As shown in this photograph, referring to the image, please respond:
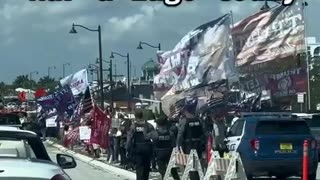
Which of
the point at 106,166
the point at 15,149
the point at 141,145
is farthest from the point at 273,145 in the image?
the point at 15,149

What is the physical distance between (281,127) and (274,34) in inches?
269

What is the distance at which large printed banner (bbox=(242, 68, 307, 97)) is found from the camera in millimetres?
25594

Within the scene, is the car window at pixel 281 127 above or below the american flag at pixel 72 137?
above

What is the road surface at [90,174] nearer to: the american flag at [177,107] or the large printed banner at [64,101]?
the american flag at [177,107]

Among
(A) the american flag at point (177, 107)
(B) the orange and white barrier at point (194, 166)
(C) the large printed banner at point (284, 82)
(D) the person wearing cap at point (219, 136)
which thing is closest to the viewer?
(B) the orange and white barrier at point (194, 166)

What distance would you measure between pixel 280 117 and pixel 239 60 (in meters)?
7.96

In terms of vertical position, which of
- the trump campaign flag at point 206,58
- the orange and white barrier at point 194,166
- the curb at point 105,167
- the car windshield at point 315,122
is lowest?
the curb at point 105,167

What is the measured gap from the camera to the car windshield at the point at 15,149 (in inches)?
363

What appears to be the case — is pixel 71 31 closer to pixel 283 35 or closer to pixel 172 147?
pixel 283 35

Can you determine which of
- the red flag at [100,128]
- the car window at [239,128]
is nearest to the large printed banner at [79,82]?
the red flag at [100,128]

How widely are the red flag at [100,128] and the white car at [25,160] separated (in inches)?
761

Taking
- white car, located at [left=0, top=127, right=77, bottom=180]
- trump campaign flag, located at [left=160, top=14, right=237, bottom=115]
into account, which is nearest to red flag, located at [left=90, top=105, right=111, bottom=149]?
trump campaign flag, located at [left=160, top=14, right=237, bottom=115]

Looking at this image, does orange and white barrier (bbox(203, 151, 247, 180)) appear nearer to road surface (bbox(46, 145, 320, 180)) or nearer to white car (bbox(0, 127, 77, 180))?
road surface (bbox(46, 145, 320, 180))

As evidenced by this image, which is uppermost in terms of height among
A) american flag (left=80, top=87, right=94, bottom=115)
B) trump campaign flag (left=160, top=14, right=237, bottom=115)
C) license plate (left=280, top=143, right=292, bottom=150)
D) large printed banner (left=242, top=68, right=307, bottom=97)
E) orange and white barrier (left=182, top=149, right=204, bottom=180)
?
trump campaign flag (left=160, top=14, right=237, bottom=115)
